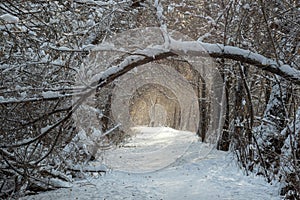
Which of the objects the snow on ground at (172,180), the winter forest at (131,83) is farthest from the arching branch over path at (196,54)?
the snow on ground at (172,180)

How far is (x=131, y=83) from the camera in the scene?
14.3m

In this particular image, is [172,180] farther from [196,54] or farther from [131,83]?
[131,83]

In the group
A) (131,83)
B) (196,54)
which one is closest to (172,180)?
(196,54)

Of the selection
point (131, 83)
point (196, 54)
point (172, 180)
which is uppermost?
point (131, 83)

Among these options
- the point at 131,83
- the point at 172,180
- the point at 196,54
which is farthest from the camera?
the point at 131,83

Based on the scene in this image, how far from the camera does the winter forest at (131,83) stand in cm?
411

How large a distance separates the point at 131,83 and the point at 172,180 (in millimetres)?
6222

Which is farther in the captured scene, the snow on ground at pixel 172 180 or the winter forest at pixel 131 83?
the snow on ground at pixel 172 180

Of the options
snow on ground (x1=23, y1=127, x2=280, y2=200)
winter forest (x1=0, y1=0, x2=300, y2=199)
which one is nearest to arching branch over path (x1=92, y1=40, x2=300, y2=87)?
winter forest (x1=0, y1=0, x2=300, y2=199)

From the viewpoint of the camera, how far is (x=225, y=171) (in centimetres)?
984

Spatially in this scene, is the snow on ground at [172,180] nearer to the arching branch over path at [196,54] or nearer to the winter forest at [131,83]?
the winter forest at [131,83]

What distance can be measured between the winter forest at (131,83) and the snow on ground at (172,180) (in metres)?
0.07

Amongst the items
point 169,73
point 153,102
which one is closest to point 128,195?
A: point 169,73

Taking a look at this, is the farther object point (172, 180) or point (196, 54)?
point (172, 180)
